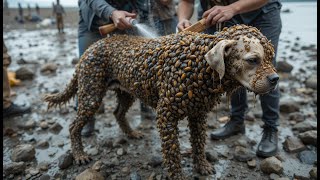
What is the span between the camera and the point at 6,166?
13.2ft

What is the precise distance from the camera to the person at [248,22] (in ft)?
11.2

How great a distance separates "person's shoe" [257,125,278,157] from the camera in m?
4.20

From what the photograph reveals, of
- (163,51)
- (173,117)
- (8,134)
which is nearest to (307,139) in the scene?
(173,117)

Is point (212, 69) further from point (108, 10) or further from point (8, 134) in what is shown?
point (8, 134)

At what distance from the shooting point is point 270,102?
4.22m

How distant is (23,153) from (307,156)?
363 centimetres

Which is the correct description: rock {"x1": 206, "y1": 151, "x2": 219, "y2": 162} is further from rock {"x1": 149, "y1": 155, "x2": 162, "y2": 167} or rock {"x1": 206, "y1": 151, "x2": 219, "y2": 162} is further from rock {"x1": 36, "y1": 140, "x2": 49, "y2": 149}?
rock {"x1": 36, "y1": 140, "x2": 49, "y2": 149}

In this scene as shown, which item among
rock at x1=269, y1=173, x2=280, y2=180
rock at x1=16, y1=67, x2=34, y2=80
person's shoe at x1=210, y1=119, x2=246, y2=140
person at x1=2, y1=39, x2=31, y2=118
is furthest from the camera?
rock at x1=16, y1=67, x2=34, y2=80

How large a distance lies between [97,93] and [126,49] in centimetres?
66

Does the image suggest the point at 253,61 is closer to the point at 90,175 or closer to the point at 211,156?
the point at 211,156

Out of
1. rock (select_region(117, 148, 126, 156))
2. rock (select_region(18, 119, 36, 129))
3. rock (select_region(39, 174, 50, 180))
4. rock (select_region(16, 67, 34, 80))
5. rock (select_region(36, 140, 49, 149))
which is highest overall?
rock (select_region(16, 67, 34, 80))

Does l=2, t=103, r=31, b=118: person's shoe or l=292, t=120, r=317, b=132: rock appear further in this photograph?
l=2, t=103, r=31, b=118: person's shoe

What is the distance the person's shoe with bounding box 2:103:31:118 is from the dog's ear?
4392 millimetres

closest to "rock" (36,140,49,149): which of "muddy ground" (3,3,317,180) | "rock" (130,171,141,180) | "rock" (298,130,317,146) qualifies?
"muddy ground" (3,3,317,180)
